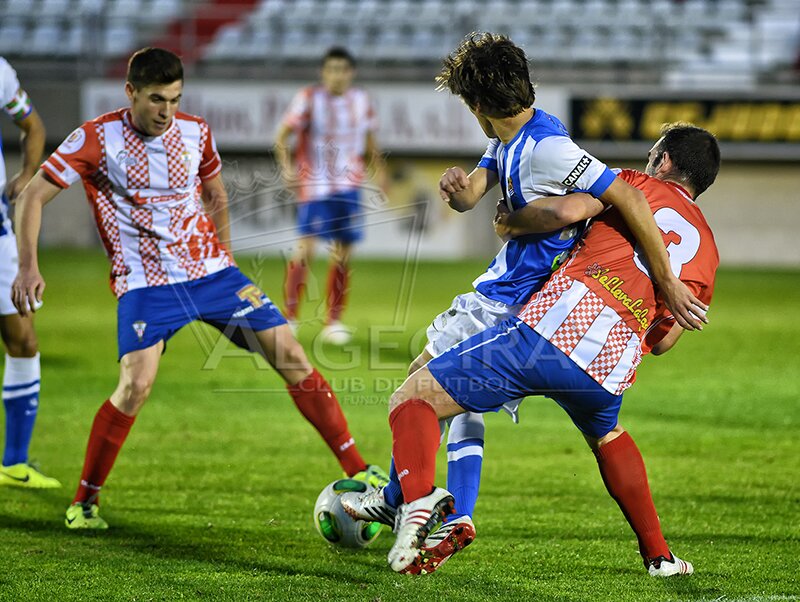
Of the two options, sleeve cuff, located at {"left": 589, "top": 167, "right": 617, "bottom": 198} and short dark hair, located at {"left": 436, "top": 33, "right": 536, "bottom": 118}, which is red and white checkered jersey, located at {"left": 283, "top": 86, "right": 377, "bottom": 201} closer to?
short dark hair, located at {"left": 436, "top": 33, "right": 536, "bottom": 118}

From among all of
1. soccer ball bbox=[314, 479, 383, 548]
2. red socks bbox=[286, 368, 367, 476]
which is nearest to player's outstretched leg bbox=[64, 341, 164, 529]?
red socks bbox=[286, 368, 367, 476]

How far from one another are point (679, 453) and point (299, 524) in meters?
2.40

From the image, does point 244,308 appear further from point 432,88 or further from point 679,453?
point 432,88

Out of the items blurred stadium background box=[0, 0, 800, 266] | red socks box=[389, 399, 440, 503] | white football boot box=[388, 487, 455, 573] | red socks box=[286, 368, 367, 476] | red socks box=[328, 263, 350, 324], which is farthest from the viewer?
blurred stadium background box=[0, 0, 800, 266]

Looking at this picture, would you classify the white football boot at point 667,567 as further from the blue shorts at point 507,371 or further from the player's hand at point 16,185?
the player's hand at point 16,185

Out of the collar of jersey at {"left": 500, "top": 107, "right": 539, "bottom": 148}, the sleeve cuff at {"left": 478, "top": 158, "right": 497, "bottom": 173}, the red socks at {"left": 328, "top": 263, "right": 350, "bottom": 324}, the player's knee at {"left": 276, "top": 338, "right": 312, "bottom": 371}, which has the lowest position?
the red socks at {"left": 328, "top": 263, "right": 350, "bottom": 324}

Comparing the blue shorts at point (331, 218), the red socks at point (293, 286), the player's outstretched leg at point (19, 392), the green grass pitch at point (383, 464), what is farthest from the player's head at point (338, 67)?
the player's outstretched leg at point (19, 392)

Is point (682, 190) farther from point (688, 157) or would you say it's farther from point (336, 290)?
point (336, 290)

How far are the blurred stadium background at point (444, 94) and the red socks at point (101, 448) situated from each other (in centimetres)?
1155

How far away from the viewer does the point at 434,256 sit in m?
18.5

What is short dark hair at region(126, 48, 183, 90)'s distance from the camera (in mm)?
4680

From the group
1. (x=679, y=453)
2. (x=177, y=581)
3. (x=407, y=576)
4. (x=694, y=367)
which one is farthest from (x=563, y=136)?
(x=694, y=367)

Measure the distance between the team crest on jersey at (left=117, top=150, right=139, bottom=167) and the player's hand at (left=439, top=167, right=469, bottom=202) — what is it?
1.67 meters

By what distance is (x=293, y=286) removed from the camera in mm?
10297
